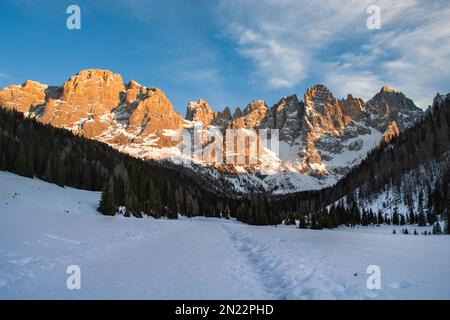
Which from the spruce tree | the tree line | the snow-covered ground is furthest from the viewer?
the tree line

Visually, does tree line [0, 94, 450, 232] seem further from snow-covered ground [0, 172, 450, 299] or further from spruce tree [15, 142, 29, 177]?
snow-covered ground [0, 172, 450, 299]

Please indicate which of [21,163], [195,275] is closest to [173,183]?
[21,163]

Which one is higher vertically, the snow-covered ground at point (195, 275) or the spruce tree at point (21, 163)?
the spruce tree at point (21, 163)

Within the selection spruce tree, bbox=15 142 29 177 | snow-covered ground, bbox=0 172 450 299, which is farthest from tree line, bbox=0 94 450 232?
snow-covered ground, bbox=0 172 450 299

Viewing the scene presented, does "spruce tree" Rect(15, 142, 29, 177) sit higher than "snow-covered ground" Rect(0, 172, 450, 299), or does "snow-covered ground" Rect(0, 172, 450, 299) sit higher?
"spruce tree" Rect(15, 142, 29, 177)

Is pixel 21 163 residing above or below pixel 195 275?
above

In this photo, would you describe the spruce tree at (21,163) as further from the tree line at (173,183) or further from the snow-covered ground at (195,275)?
the snow-covered ground at (195,275)

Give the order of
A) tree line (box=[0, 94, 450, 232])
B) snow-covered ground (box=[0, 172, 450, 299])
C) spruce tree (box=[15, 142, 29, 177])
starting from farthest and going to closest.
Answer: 1. tree line (box=[0, 94, 450, 232])
2. spruce tree (box=[15, 142, 29, 177])
3. snow-covered ground (box=[0, 172, 450, 299])

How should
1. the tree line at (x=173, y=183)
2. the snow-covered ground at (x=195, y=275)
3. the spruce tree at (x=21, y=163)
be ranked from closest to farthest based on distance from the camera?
1. the snow-covered ground at (x=195, y=275)
2. the spruce tree at (x=21, y=163)
3. the tree line at (x=173, y=183)

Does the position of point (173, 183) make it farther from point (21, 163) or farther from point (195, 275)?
point (195, 275)

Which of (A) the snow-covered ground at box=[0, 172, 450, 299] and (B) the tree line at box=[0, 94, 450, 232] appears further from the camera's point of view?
(B) the tree line at box=[0, 94, 450, 232]

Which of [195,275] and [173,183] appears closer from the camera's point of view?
[195,275]

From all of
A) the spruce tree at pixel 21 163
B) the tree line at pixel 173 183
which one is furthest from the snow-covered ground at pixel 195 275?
the spruce tree at pixel 21 163
